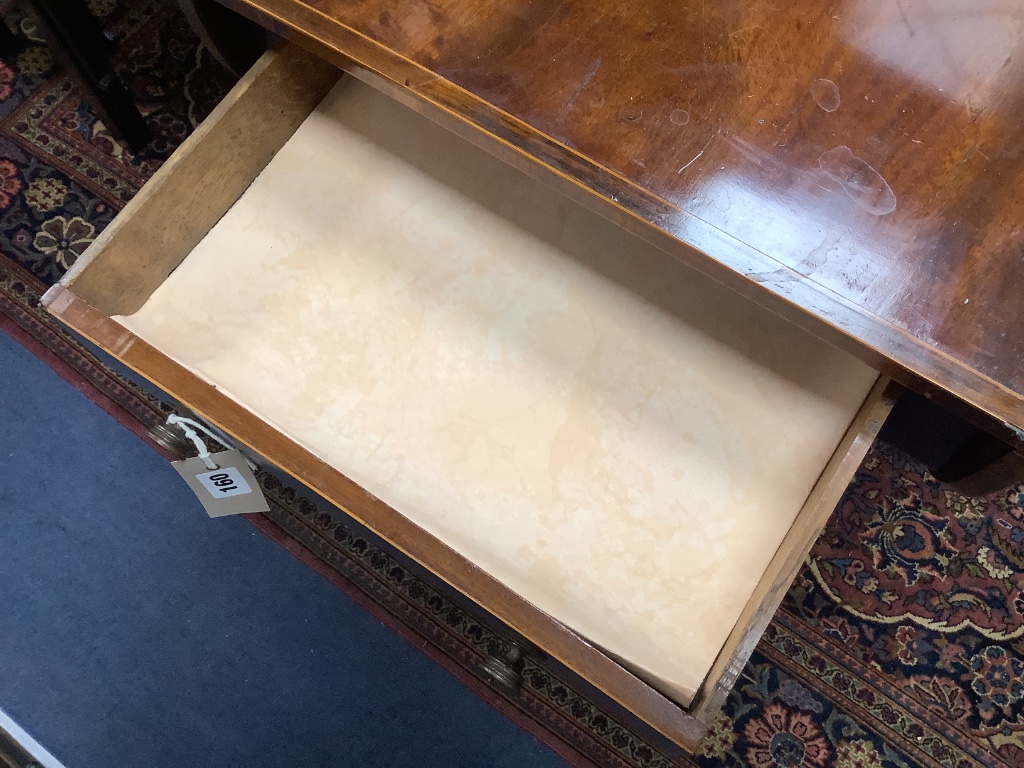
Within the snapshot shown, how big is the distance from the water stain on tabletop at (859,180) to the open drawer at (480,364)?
0.58ft

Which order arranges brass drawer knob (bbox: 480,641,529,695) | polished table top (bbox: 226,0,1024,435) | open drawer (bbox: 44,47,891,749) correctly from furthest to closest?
brass drawer knob (bbox: 480,641,529,695), open drawer (bbox: 44,47,891,749), polished table top (bbox: 226,0,1024,435)

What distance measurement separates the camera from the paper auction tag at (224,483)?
694 millimetres

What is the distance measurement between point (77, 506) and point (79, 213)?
42 centimetres

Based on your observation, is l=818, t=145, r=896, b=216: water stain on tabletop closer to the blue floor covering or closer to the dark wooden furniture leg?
the blue floor covering

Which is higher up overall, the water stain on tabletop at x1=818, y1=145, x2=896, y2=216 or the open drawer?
the water stain on tabletop at x1=818, y1=145, x2=896, y2=216

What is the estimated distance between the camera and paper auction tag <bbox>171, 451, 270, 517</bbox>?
69 centimetres

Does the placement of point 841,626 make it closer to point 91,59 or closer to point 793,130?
point 793,130

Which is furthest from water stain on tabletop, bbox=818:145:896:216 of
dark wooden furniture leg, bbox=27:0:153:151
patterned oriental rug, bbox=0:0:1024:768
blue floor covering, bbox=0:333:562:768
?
dark wooden furniture leg, bbox=27:0:153:151

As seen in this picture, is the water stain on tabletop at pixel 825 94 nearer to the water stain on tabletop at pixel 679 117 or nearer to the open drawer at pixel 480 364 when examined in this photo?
the water stain on tabletop at pixel 679 117

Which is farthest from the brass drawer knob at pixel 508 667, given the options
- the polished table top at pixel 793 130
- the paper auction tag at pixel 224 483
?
the polished table top at pixel 793 130

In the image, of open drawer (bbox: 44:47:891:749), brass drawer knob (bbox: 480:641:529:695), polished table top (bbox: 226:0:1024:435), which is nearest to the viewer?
polished table top (bbox: 226:0:1024:435)

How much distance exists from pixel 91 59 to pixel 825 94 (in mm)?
862

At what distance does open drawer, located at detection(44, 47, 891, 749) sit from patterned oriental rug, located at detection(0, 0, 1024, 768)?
0.21 meters

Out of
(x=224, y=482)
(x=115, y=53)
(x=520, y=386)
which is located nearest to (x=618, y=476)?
(x=520, y=386)
